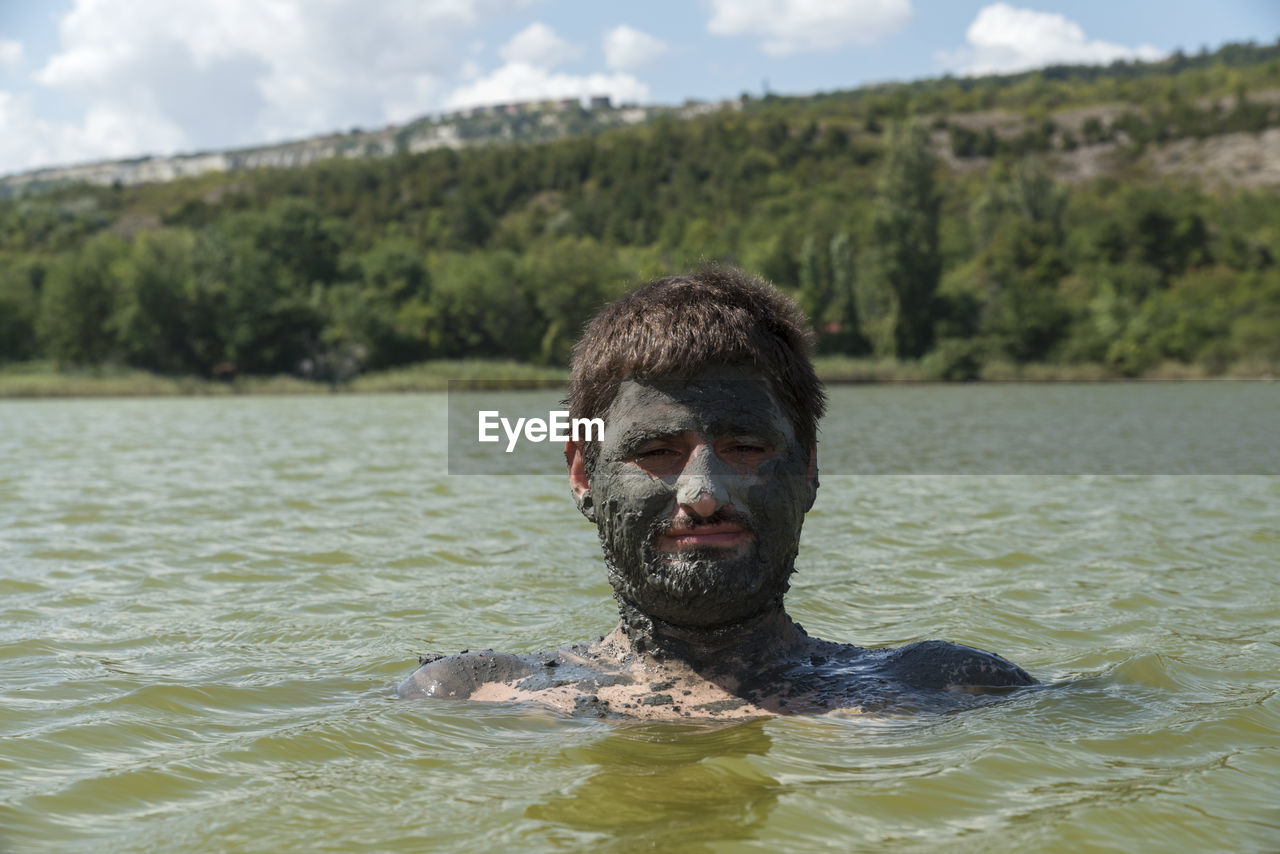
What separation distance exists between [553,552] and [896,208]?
228 ft

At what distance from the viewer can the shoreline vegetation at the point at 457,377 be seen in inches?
2475

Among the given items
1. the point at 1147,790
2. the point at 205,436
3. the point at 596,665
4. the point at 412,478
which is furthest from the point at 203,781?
the point at 205,436

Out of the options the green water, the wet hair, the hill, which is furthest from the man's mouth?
the hill

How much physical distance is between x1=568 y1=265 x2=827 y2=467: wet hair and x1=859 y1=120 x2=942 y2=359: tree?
234ft

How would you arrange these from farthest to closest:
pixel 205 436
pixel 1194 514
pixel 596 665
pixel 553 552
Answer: pixel 205 436
pixel 1194 514
pixel 553 552
pixel 596 665

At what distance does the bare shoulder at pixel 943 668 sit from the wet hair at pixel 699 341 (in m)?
1.05

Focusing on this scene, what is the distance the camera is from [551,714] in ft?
15.2

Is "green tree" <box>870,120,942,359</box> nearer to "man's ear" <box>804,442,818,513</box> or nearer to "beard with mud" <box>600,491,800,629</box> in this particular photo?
"man's ear" <box>804,442,818,513</box>

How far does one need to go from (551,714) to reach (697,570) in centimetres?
106

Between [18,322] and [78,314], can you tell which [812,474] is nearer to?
[78,314]

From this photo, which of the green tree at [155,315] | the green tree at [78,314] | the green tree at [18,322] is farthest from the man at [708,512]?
the green tree at [18,322]

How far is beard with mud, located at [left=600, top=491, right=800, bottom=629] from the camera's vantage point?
13.1ft

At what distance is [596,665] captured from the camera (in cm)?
472

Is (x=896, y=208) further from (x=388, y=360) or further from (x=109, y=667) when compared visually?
(x=109, y=667)
